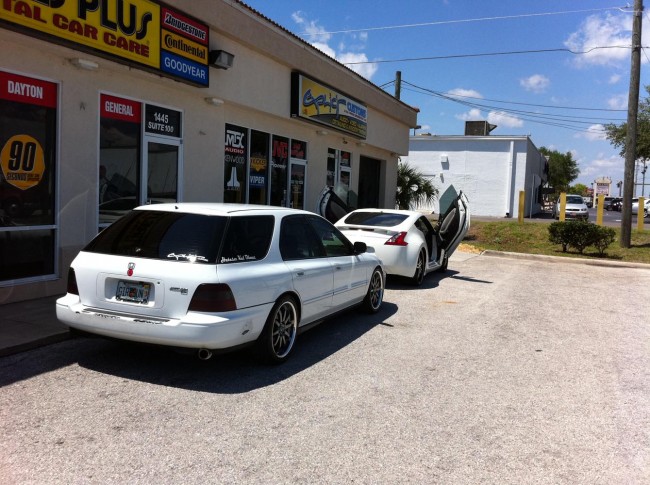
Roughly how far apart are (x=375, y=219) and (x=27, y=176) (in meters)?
5.76

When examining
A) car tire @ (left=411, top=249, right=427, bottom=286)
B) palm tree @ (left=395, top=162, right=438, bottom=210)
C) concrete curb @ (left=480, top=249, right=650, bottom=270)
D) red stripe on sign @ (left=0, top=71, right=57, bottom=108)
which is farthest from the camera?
palm tree @ (left=395, top=162, right=438, bottom=210)

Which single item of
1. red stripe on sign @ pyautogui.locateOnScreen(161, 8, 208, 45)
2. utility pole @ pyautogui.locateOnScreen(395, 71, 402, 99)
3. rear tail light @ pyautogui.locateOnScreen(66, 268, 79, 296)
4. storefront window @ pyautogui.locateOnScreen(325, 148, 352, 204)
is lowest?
rear tail light @ pyautogui.locateOnScreen(66, 268, 79, 296)

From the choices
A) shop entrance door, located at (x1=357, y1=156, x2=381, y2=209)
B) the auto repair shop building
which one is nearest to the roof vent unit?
shop entrance door, located at (x1=357, y1=156, x2=381, y2=209)

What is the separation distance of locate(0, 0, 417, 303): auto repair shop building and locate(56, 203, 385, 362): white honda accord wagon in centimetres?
317

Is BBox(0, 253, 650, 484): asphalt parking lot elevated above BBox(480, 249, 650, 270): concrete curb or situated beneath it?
situated beneath

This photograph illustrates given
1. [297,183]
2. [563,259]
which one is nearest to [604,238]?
[563,259]

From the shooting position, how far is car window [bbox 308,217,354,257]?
640 centimetres

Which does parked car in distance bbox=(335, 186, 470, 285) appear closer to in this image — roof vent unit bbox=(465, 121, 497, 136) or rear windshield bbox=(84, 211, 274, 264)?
rear windshield bbox=(84, 211, 274, 264)

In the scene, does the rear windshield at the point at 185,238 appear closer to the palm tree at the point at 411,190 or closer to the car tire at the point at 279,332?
the car tire at the point at 279,332

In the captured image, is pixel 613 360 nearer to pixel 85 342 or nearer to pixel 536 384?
pixel 536 384

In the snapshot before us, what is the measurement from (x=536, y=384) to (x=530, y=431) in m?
1.13

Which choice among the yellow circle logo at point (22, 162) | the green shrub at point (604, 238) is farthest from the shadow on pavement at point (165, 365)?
the green shrub at point (604, 238)

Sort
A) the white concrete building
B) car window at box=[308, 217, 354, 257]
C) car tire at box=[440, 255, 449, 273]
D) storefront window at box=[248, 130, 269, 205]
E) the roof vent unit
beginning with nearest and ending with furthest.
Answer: car window at box=[308, 217, 354, 257] < car tire at box=[440, 255, 449, 273] < storefront window at box=[248, 130, 269, 205] < the white concrete building < the roof vent unit

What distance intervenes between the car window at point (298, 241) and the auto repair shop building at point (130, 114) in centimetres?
396
